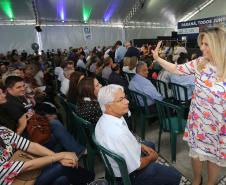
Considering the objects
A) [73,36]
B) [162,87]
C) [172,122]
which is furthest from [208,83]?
[73,36]

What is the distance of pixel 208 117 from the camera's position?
180cm

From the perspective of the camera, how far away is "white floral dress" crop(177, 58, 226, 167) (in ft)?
5.66

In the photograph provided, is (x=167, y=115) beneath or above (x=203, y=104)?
beneath

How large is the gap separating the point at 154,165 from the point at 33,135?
1050 millimetres

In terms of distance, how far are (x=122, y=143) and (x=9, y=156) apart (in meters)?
0.73

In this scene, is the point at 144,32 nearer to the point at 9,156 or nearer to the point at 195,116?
the point at 195,116

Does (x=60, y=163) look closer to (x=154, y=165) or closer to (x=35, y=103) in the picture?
(x=154, y=165)

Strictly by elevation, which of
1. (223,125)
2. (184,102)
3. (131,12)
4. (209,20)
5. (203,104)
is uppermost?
(131,12)

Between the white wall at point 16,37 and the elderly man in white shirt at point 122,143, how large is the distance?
1167 cm

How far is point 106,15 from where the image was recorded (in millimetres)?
14039

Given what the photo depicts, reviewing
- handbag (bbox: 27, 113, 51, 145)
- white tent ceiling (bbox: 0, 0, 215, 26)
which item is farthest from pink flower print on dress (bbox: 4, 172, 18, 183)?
white tent ceiling (bbox: 0, 0, 215, 26)

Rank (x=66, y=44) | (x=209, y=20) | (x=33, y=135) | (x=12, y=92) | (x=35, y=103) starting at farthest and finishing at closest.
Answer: (x=66, y=44) < (x=209, y=20) < (x=35, y=103) < (x=12, y=92) < (x=33, y=135)

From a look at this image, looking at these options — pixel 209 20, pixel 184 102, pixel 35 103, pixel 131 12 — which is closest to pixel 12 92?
pixel 35 103

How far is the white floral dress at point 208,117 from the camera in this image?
173cm
